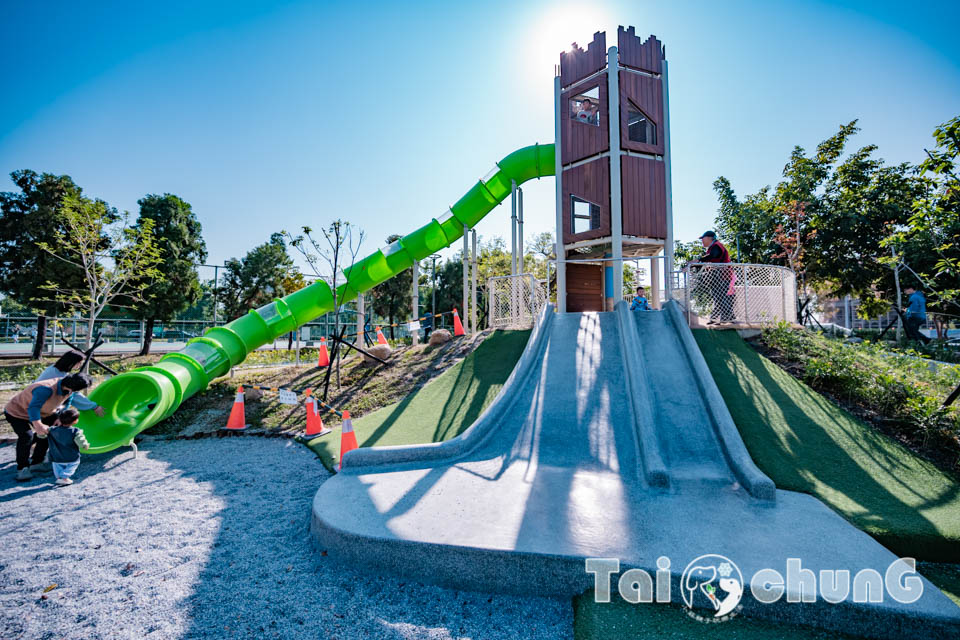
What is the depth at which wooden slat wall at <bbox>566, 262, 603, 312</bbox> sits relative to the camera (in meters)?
12.9

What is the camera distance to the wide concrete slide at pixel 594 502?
3.10 metres

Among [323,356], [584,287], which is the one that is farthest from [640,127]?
[323,356]

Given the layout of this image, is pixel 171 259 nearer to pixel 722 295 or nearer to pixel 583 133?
pixel 583 133

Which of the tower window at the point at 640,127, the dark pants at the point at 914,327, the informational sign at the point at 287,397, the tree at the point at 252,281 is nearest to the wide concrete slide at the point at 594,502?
the informational sign at the point at 287,397

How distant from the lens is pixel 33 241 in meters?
17.2

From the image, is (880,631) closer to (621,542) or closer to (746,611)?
(746,611)

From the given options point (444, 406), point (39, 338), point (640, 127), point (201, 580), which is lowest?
point (201, 580)

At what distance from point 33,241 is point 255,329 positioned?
13.5 m

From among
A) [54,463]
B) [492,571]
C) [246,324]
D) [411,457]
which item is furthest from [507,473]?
[246,324]

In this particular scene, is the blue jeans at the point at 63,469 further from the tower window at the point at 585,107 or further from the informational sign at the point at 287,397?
the tower window at the point at 585,107

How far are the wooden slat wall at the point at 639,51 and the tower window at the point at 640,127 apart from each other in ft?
3.79

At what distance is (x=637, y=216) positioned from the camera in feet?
35.1

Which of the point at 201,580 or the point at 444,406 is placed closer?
the point at 201,580

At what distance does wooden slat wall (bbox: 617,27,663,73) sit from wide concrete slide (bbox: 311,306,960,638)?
7.94 meters
